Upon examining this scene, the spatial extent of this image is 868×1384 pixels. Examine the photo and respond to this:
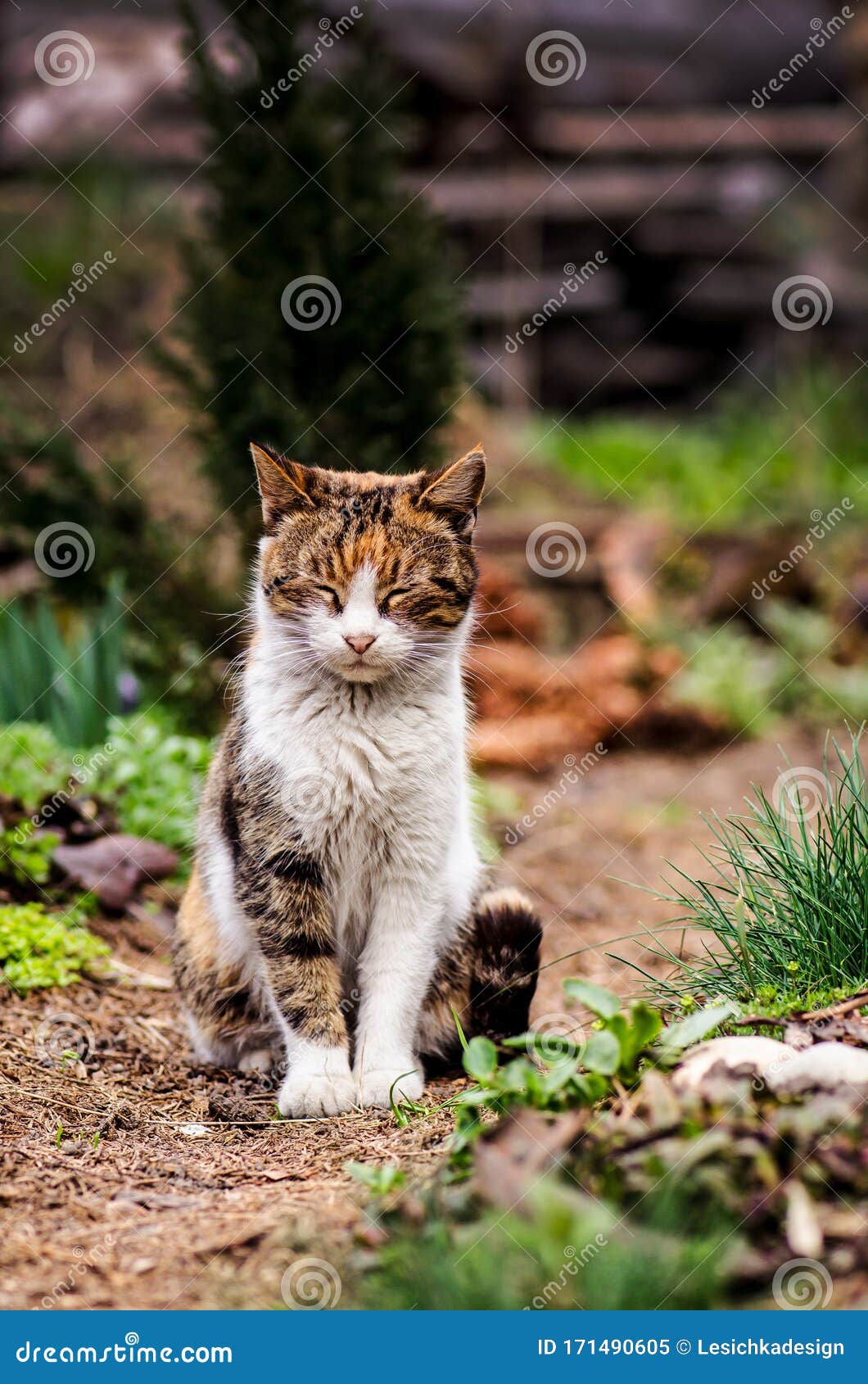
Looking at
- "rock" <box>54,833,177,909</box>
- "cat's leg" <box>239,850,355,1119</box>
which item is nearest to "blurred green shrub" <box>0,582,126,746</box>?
"rock" <box>54,833,177,909</box>

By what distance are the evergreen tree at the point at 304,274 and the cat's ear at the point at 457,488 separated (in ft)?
6.67

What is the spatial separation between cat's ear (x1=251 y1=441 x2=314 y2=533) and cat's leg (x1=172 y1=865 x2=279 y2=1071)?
3.81ft

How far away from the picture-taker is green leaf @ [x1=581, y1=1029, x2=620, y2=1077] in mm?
2420

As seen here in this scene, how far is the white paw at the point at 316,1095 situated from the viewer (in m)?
3.03

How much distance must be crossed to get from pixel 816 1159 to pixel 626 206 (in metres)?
10.9

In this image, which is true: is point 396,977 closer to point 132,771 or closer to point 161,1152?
point 161,1152

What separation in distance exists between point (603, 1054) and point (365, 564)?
1312 millimetres

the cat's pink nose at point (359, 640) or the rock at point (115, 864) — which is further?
the rock at point (115, 864)

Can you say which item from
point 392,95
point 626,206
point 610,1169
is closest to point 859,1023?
point 610,1169

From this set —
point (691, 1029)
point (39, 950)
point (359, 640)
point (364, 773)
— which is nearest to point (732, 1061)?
point (691, 1029)

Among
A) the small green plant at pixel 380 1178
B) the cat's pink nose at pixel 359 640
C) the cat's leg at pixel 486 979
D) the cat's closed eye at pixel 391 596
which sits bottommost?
the small green plant at pixel 380 1178

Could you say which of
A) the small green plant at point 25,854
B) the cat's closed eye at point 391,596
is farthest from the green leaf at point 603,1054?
the small green plant at point 25,854

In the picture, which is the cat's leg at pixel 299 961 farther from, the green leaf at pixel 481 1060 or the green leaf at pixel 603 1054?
the green leaf at pixel 603 1054

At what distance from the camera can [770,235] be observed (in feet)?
40.2
